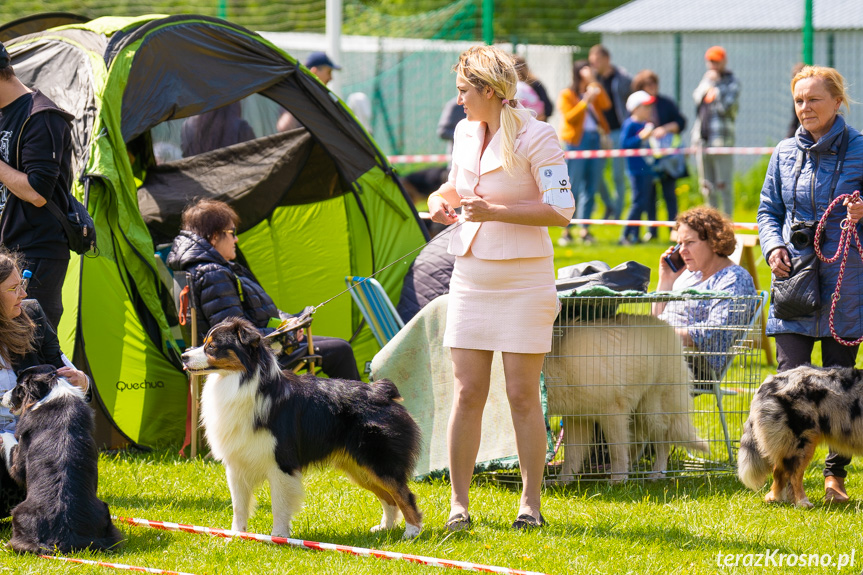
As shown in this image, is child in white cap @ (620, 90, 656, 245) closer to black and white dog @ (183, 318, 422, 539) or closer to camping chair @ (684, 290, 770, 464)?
camping chair @ (684, 290, 770, 464)

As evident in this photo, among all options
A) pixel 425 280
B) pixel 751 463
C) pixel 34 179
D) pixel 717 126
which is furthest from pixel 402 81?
pixel 751 463

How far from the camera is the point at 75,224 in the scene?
13.7 feet

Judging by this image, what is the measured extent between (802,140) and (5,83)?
10.8 ft

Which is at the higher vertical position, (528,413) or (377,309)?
(377,309)

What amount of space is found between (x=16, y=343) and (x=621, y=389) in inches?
97.7

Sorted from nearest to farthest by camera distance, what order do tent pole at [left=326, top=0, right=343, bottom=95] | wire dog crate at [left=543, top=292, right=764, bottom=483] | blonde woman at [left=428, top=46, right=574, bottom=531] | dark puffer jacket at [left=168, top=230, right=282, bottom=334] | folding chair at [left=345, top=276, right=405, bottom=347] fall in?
blonde woman at [left=428, top=46, right=574, bottom=531], wire dog crate at [left=543, top=292, right=764, bottom=483], dark puffer jacket at [left=168, top=230, right=282, bottom=334], folding chair at [left=345, top=276, right=405, bottom=347], tent pole at [left=326, top=0, right=343, bottom=95]

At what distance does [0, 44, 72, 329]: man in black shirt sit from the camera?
4027 millimetres

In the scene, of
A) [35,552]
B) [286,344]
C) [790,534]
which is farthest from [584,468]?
[35,552]

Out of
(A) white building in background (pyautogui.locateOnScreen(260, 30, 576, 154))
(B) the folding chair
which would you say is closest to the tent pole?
(A) white building in background (pyautogui.locateOnScreen(260, 30, 576, 154))

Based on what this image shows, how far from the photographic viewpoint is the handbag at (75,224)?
4137mm

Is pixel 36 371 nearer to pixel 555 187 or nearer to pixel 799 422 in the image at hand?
pixel 555 187

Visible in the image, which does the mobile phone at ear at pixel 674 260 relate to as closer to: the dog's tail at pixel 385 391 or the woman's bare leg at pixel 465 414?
the woman's bare leg at pixel 465 414

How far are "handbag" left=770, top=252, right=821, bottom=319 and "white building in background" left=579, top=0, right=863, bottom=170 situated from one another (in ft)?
33.4

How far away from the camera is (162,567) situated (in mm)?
3367
